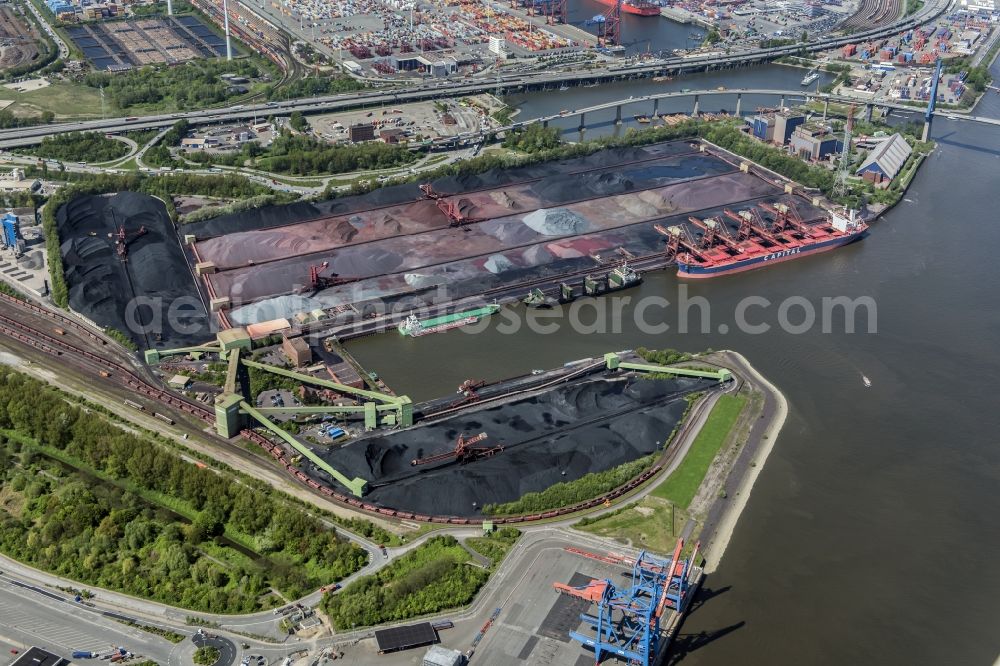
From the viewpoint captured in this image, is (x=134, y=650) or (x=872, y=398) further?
(x=872, y=398)

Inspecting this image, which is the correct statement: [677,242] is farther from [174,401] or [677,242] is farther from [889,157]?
[174,401]

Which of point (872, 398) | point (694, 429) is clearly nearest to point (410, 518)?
point (694, 429)

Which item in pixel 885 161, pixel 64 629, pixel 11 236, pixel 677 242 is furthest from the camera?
pixel 885 161

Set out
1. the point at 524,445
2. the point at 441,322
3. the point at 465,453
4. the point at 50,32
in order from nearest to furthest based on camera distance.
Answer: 1. the point at 465,453
2. the point at 524,445
3. the point at 441,322
4. the point at 50,32

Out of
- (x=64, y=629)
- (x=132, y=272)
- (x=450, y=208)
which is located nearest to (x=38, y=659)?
(x=64, y=629)

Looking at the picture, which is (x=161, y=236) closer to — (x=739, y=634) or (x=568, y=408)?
(x=568, y=408)

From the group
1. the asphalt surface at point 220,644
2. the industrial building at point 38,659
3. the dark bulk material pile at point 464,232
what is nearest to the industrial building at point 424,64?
the dark bulk material pile at point 464,232

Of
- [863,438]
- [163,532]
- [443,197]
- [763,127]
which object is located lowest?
[163,532]
